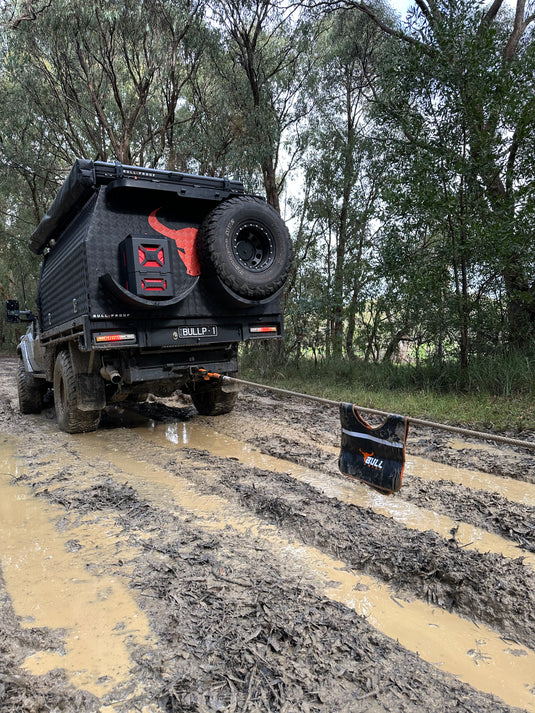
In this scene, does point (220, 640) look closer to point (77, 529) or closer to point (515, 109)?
point (77, 529)

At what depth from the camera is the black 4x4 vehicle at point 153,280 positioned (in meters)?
5.30

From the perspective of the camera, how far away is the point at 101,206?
536cm

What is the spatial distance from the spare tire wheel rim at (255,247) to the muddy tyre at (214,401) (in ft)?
6.24

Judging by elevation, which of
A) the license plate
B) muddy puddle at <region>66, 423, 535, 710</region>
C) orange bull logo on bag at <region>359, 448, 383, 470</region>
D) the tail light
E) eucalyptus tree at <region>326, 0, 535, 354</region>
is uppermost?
eucalyptus tree at <region>326, 0, 535, 354</region>

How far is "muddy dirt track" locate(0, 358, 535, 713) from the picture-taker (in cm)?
185

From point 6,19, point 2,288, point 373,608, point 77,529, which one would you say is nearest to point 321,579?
point 373,608

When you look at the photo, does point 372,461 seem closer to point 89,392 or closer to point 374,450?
point 374,450

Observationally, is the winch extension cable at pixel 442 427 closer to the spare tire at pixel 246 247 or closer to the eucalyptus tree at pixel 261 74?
the spare tire at pixel 246 247

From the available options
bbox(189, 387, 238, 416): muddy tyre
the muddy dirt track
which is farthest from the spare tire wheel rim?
the muddy dirt track

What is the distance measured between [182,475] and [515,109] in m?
6.95

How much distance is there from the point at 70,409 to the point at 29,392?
2356 millimetres

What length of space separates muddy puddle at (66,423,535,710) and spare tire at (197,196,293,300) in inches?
88.1

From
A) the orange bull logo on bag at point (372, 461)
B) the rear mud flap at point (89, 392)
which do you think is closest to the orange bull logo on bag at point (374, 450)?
the orange bull logo on bag at point (372, 461)

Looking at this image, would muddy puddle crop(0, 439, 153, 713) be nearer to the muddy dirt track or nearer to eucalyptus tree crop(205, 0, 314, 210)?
the muddy dirt track
